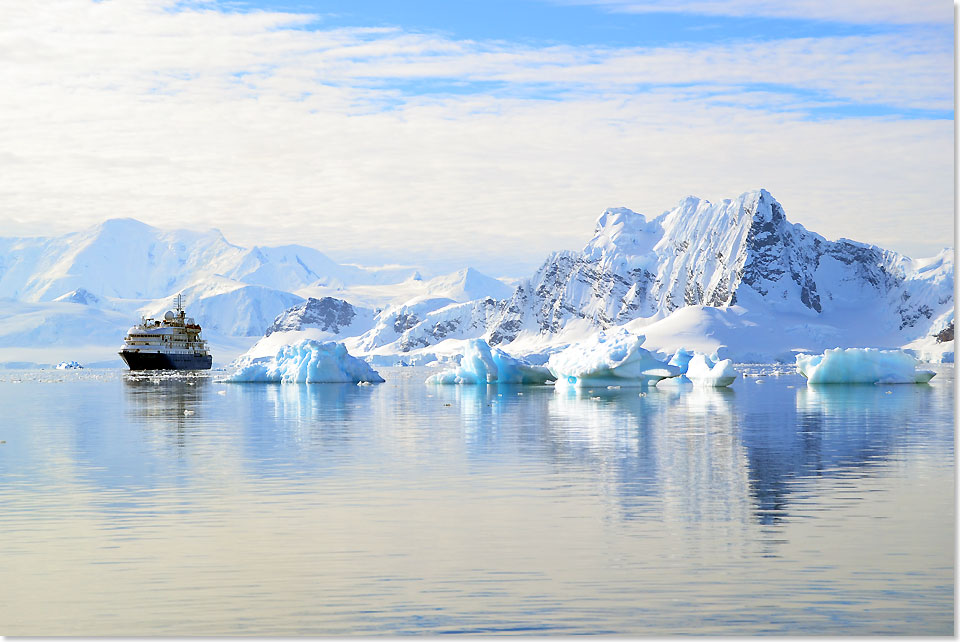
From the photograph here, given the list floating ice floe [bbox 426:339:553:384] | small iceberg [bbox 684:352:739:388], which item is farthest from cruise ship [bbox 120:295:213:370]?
small iceberg [bbox 684:352:739:388]

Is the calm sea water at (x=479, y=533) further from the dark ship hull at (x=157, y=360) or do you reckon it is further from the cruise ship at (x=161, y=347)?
the cruise ship at (x=161, y=347)

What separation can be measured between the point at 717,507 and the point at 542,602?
737 centimetres

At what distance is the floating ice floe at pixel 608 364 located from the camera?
6769cm

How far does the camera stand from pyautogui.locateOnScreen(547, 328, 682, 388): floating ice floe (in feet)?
222

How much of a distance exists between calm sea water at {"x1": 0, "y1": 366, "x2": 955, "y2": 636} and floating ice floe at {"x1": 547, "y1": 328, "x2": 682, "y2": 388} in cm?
3352

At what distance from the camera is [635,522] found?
1648 centimetres

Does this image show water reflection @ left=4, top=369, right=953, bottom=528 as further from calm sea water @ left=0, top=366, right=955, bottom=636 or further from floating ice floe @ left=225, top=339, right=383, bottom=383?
floating ice floe @ left=225, top=339, right=383, bottom=383

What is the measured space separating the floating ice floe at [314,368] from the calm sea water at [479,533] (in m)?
52.8

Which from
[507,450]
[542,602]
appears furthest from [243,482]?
[542,602]

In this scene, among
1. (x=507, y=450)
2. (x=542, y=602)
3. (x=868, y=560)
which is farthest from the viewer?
(x=507, y=450)

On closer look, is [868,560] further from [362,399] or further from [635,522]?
[362,399]

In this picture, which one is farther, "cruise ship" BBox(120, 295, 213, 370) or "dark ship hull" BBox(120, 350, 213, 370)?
"cruise ship" BBox(120, 295, 213, 370)

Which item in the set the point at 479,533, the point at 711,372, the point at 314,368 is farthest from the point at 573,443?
the point at 314,368

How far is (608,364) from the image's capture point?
6756cm
